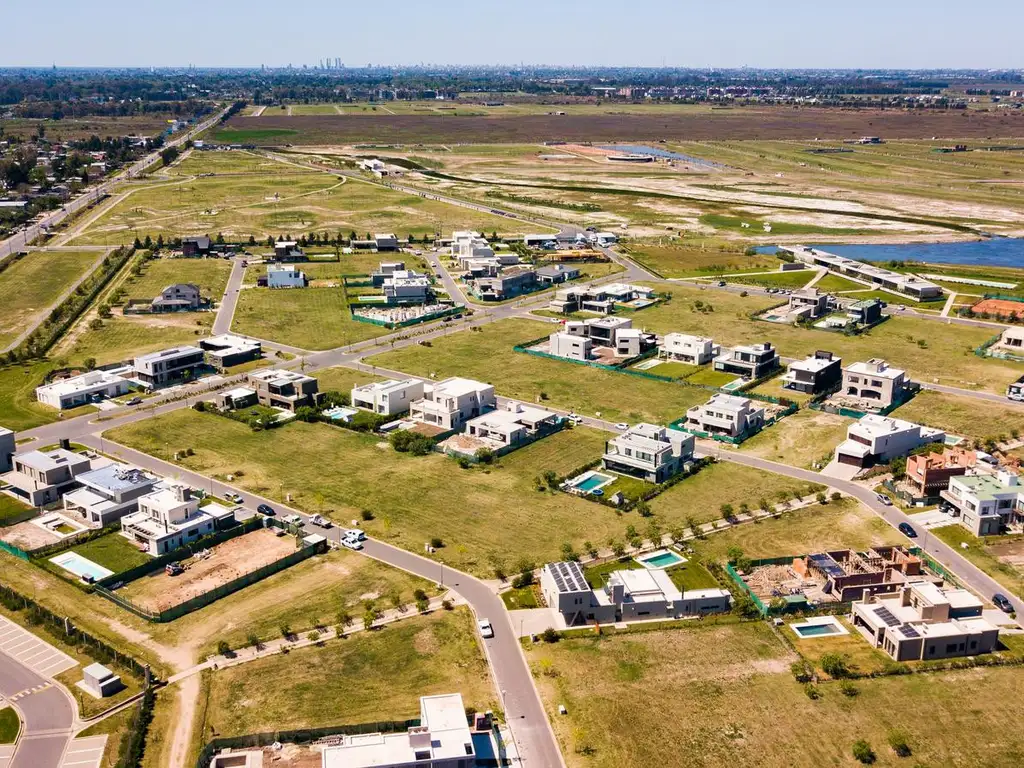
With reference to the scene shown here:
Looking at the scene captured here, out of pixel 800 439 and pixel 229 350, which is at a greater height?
pixel 229 350

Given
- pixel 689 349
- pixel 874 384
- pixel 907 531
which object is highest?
pixel 689 349

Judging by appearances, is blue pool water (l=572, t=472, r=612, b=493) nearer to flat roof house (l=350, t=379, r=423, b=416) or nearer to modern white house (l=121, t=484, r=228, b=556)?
flat roof house (l=350, t=379, r=423, b=416)

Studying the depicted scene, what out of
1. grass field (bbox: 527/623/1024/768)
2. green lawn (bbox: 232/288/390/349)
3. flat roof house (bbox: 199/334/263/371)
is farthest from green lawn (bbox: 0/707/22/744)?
green lawn (bbox: 232/288/390/349)

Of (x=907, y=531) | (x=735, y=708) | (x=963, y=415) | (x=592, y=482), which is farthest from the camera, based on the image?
(x=963, y=415)

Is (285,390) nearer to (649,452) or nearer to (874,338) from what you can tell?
(649,452)

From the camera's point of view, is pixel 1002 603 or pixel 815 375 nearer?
pixel 1002 603

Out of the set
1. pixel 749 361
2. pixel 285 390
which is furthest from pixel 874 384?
pixel 285 390

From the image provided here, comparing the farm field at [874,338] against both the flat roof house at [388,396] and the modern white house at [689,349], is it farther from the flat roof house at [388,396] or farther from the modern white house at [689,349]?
the flat roof house at [388,396]

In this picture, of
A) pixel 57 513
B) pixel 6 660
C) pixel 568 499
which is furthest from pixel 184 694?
pixel 568 499
